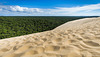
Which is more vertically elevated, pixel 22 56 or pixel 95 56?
pixel 95 56

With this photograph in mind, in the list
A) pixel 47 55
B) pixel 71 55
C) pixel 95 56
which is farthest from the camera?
pixel 47 55

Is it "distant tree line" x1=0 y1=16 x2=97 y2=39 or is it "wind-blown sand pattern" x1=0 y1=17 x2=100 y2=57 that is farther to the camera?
"distant tree line" x1=0 y1=16 x2=97 y2=39

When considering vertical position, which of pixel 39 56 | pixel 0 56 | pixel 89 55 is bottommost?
pixel 0 56

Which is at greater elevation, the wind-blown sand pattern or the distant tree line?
the wind-blown sand pattern

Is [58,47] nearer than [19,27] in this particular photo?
Yes

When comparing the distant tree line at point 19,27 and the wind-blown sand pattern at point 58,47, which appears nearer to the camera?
the wind-blown sand pattern at point 58,47

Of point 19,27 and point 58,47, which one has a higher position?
point 58,47

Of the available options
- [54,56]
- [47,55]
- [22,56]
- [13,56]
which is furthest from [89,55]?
[13,56]

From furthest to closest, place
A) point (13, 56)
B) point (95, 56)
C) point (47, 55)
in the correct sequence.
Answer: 1. point (13, 56)
2. point (47, 55)
3. point (95, 56)

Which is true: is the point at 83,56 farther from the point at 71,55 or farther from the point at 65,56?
the point at 65,56

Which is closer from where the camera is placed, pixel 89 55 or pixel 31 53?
pixel 89 55

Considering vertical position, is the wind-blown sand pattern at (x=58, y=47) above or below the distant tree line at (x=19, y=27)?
above
